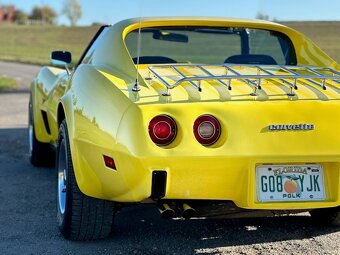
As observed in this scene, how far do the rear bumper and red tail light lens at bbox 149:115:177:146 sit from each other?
0.36ft

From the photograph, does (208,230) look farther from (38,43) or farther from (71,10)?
(71,10)

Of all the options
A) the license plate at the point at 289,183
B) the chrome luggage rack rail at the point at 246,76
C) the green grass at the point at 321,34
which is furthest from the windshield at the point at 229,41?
the green grass at the point at 321,34

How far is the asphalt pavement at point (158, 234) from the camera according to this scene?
11.1 feet

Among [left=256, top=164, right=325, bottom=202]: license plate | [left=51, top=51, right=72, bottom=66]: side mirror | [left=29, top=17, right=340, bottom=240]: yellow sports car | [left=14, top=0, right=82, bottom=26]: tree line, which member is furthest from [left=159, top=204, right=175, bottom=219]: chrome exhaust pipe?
[left=14, top=0, right=82, bottom=26]: tree line

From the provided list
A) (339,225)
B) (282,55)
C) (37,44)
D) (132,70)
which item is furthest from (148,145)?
(37,44)

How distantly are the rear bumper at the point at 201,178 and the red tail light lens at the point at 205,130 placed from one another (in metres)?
0.11

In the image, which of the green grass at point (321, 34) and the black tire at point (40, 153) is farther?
the green grass at point (321, 34)

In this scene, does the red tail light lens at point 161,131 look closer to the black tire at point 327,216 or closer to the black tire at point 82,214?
the black tire at point 82,214

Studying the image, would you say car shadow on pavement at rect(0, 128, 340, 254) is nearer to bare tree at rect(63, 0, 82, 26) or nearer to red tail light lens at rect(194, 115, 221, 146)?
red tail light lens at rect(194, 115, 221, 146)

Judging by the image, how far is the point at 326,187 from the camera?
10.1 ft

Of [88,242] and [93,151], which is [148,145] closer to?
[93,151]

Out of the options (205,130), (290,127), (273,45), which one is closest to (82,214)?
(205,130)

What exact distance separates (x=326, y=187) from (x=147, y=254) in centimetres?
113

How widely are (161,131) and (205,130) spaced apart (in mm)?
239
